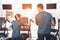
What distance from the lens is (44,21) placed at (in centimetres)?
216

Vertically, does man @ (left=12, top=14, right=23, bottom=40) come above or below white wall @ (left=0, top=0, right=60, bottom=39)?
below

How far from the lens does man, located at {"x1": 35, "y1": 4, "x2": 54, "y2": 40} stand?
215 centimetres

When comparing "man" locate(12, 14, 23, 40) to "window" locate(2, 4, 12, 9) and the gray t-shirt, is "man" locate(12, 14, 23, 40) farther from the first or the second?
the gray t-shirt

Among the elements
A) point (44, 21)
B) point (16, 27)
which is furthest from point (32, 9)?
point (16, 27)

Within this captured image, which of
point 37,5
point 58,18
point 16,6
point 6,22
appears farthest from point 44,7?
point 6,22

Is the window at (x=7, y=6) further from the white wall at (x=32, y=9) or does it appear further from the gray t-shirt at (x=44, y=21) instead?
the gray t-shirt at (x=44, y=21)

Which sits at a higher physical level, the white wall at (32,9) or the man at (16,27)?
the white wall at (32,9)

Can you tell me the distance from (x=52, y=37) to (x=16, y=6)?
0.67m

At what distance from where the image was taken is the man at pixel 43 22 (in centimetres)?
215

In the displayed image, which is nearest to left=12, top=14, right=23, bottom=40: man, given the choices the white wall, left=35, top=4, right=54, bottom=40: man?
the white wall

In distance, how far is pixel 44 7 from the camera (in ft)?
7.19

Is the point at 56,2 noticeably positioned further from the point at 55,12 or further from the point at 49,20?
the point at 49,20

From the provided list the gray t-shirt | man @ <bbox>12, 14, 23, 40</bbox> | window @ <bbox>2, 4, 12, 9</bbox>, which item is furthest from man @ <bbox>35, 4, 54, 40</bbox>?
window @ <bbox>2, 4, 12, 9</bbox>

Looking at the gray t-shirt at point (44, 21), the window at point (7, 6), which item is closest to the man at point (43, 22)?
the gray t-shirt at point (44, 21)
